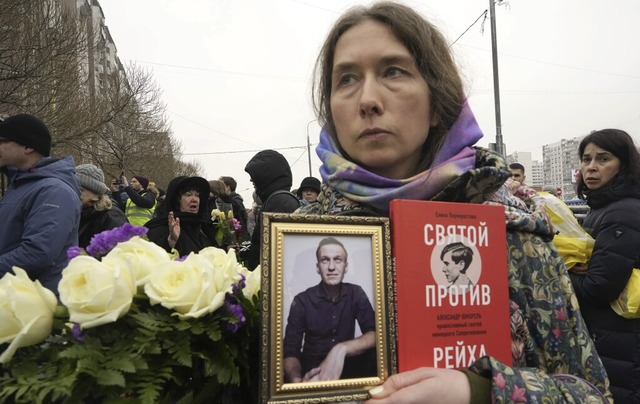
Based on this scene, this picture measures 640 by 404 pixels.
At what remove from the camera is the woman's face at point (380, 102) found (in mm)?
1146

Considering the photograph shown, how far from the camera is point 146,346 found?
79cm

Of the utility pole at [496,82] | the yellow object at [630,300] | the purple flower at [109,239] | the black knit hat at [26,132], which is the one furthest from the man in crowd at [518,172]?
the utility pole at [496,82]

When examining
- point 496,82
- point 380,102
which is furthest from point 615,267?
point 496,82

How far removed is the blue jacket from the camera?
2.76 m

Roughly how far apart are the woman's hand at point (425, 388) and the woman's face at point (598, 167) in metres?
2.49

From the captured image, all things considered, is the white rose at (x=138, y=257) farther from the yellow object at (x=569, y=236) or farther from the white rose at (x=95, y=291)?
the yellow object at (x=569, y=236)

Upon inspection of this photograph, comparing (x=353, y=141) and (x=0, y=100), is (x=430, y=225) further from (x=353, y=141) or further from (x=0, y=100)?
(x=0, y=100)

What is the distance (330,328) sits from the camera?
0.85 metres

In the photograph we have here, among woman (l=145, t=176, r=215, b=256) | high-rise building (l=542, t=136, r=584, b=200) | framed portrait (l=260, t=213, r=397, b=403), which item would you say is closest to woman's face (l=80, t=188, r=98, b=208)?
woman (l=145, t=176, r=215, b=256)

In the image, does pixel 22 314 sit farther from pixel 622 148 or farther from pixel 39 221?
pixel 622 148

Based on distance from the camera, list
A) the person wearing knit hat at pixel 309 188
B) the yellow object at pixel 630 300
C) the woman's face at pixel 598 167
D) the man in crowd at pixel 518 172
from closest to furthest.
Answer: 1. the yellow object at pixel 630 300
2. the woman's face at pixel 598 167
3. the man in crowd at pixel 518 172
4. the person wearing knit hat at pixel 309 188

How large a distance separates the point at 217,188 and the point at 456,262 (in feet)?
22.2

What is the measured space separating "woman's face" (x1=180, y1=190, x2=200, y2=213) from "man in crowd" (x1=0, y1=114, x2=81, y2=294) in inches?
53.9

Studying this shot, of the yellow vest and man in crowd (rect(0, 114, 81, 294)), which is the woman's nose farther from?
the yellow vest
